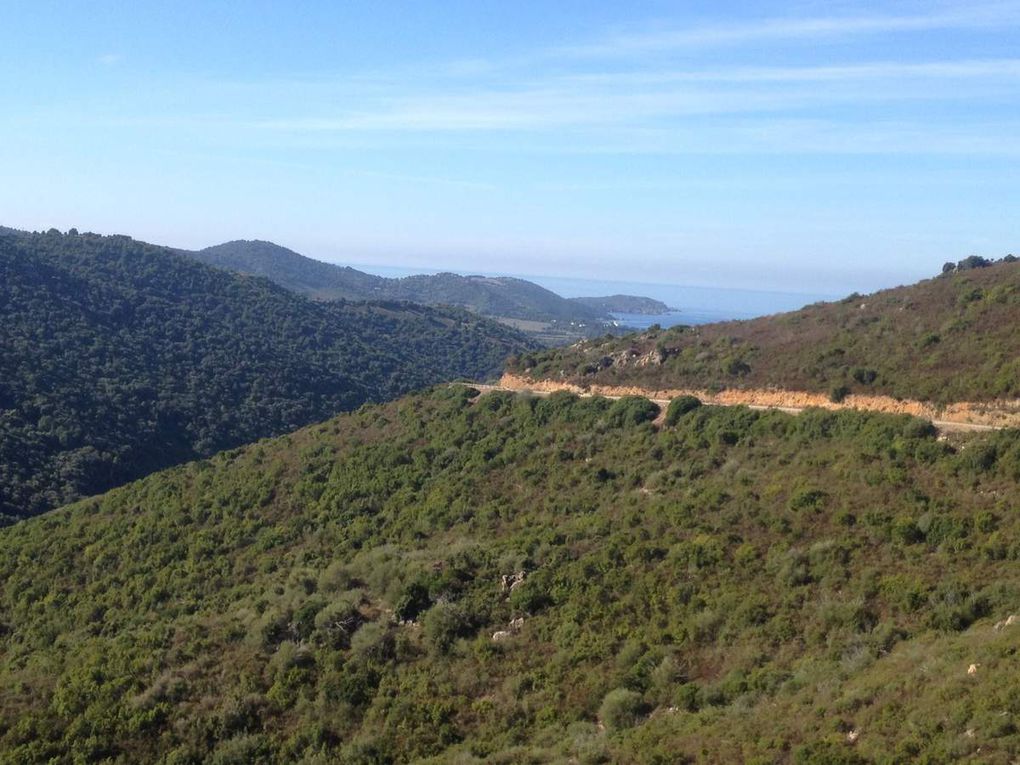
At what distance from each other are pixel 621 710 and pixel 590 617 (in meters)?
3.05

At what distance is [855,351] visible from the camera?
85.9 ft

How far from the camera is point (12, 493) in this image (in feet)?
136

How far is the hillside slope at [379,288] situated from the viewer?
16238cm

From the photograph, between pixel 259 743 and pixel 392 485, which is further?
pixel 392 485

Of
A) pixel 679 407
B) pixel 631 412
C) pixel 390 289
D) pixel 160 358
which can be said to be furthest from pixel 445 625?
pixel 390 289

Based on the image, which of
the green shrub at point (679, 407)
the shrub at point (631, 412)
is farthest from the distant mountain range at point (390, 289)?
the green shrub at point (679, 407)

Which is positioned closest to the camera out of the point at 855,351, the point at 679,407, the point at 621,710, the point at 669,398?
the point at 621,710

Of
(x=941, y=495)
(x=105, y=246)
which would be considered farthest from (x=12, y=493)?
(x=105, y=246)

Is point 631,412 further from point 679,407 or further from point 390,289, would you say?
point 390,289

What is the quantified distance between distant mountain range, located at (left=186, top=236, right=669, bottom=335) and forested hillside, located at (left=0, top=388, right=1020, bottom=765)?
12582cm

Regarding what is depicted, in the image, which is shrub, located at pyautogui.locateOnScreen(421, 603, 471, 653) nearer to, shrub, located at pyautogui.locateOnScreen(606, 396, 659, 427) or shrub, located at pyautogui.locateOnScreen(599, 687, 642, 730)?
shrub, located at pyautogui.locateOnScreen(599, 687, 642, 730)

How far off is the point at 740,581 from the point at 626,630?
2242 mm

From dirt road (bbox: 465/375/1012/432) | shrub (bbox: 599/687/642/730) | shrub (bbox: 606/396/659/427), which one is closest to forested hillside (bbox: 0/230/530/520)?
dirt road (bbox: 465/375/1012/432)

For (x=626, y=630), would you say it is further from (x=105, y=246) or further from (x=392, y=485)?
(x=105, y=246)
